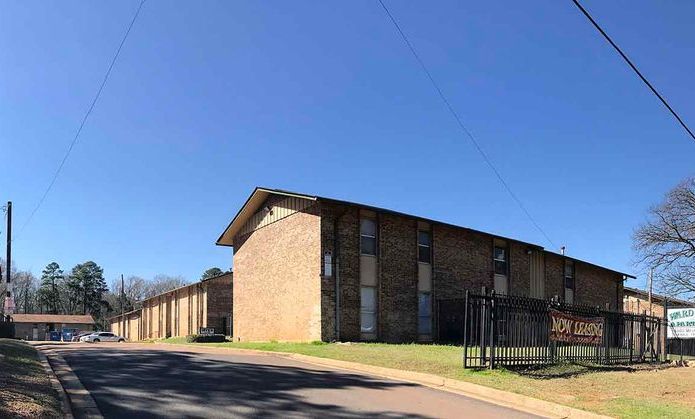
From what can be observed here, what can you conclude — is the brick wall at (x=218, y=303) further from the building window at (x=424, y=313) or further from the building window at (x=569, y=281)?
the building window at (x=569, y=281)

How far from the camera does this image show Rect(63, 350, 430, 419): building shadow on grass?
8.92 meters

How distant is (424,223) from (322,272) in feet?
21.0

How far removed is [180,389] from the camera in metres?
10.3

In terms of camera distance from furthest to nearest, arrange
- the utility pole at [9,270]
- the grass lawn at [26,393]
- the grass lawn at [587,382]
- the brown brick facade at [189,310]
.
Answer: the brown brick facade at [189,310], the utility pole at [9,270], the grass lawn at [587,382], the grass lawn at [26,393]

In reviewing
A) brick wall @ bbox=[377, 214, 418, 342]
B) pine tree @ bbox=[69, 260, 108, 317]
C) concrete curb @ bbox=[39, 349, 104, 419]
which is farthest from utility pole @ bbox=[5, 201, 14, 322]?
pine tree @ bbox=[69, 260, 108, 317]

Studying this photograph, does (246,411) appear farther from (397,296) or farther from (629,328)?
(397,296)

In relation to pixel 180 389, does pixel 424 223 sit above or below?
above

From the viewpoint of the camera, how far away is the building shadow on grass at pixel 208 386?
29.3 feet

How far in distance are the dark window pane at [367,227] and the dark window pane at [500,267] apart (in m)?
9.05

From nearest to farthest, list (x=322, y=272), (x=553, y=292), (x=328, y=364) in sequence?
(x=328, y=364), (x=322, y=272), (x=553, y=292)

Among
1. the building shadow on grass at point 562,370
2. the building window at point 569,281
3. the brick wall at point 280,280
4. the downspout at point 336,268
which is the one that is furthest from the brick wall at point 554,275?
the building shadow on grass at point 562,370

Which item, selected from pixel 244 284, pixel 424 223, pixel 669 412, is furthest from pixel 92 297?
pixel 669 412

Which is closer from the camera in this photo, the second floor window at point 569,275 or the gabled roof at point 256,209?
the gabled roof at point 256,209

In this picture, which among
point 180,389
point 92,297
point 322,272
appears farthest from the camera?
point 92,297
